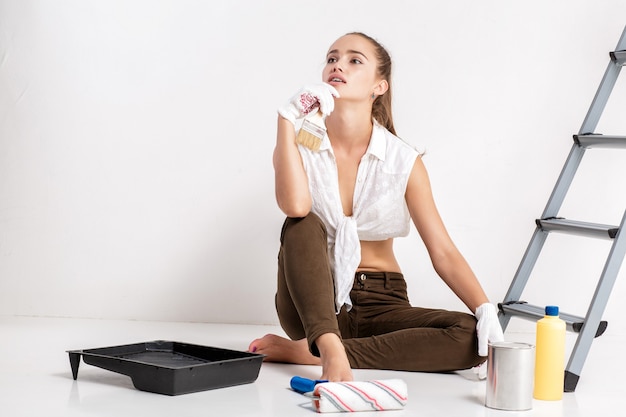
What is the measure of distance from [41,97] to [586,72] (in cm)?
227

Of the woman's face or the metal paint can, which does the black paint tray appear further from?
the woman's face

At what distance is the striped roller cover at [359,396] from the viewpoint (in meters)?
2.09

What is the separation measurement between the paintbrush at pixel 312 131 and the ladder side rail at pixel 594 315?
0.94m

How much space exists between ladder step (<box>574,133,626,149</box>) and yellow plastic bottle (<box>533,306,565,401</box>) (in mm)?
820

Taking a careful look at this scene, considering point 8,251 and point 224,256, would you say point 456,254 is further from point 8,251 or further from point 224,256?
point 8,251

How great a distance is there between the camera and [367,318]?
9.04ft

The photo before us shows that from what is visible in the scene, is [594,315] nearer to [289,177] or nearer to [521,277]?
[521,277]

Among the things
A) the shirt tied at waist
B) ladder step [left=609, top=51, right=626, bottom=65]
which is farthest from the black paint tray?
ladder step [left=609, top=51, right=626, bottom=65]

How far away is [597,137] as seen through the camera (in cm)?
293

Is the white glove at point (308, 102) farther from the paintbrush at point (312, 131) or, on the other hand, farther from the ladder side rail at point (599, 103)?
the ladder side rail at point (599, 103)

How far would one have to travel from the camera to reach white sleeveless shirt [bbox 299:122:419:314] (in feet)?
8.91

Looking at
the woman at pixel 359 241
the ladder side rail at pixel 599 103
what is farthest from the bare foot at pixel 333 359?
the ladder side rail at pixel 599 103

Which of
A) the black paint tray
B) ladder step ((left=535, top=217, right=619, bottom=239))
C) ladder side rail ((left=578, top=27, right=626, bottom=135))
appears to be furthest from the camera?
ladder side rail ((left=578, top=27, right=626, bottom=135))

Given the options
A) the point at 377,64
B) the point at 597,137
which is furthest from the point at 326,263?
the point at 597,137
